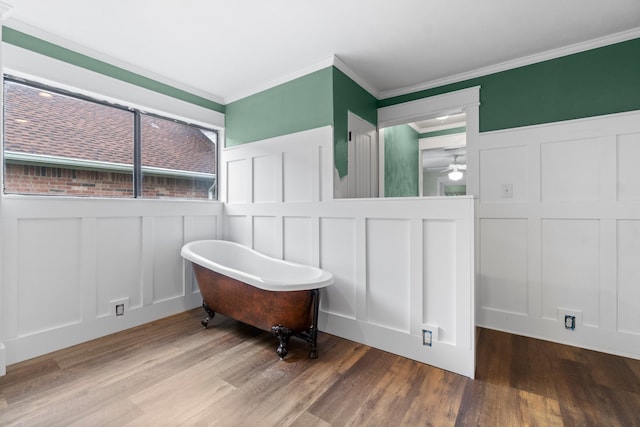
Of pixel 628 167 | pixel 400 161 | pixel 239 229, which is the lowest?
pixel 239 229

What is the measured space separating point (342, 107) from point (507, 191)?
1.66 m

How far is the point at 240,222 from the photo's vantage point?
3.23 meters

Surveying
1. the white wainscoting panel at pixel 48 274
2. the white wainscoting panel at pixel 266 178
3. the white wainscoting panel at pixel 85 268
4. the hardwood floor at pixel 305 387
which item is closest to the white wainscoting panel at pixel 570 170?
the hardwood floor at pixel 305 387

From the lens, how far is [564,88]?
2309 millimetres

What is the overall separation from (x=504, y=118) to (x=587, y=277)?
1458mm

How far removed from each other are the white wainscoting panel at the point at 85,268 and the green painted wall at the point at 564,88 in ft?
10.3

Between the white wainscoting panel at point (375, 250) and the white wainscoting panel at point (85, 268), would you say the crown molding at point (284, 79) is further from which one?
the white wainscoting panel at point (85, 268)

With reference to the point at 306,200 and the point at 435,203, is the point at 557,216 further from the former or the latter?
the point at 306,200

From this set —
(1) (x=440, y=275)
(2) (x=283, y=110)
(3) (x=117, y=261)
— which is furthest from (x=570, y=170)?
(3) (x=117, y=261)

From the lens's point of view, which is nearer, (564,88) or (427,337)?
(427,337)

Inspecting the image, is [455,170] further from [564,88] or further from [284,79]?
[284,79]

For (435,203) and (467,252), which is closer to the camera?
(467,252)

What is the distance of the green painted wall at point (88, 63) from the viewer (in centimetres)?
199

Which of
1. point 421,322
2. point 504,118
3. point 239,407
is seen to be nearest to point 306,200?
point 421,322
